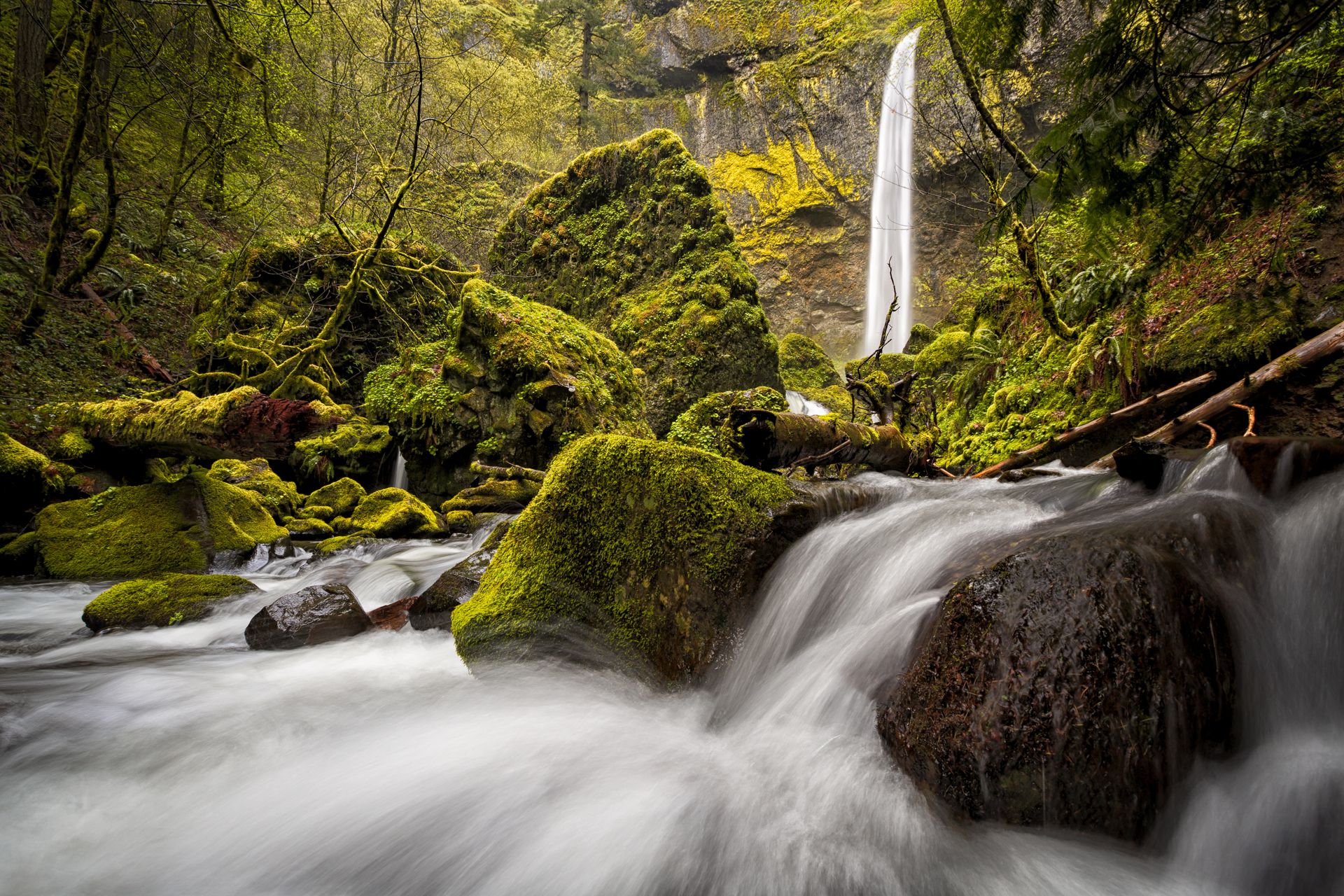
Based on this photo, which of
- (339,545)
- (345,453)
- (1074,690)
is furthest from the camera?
(345,453)

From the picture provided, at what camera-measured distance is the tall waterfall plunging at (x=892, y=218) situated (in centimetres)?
2730

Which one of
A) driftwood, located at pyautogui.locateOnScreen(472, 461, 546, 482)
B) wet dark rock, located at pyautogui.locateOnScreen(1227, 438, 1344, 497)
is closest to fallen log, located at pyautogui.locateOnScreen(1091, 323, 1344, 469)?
wet dark rock, located at pyautogui.locateOnScreen(1227, 438, 1344, 497)

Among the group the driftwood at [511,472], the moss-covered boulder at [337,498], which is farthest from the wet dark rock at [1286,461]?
the moss-covered boulder at [337,498]

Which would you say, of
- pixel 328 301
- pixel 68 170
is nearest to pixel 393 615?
pixel 68 170

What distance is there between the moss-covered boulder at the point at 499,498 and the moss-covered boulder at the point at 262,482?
2264 millimetres

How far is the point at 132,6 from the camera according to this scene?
29.5 ft

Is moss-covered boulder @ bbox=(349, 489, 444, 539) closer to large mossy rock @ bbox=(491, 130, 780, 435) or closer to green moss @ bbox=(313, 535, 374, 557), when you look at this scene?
green moss @ bbox=(313, 535, 374, 557)

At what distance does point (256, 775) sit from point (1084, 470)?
540 centimetres

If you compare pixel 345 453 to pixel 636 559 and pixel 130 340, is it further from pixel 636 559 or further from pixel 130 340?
pixel 636 559

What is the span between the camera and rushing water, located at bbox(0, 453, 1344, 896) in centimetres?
172

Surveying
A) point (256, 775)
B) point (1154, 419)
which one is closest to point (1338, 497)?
point (1154, 419)

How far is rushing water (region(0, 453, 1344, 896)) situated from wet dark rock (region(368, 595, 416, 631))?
71cm

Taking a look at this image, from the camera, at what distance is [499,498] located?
29.3 feet

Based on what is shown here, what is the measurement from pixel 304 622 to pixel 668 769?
122 inches
